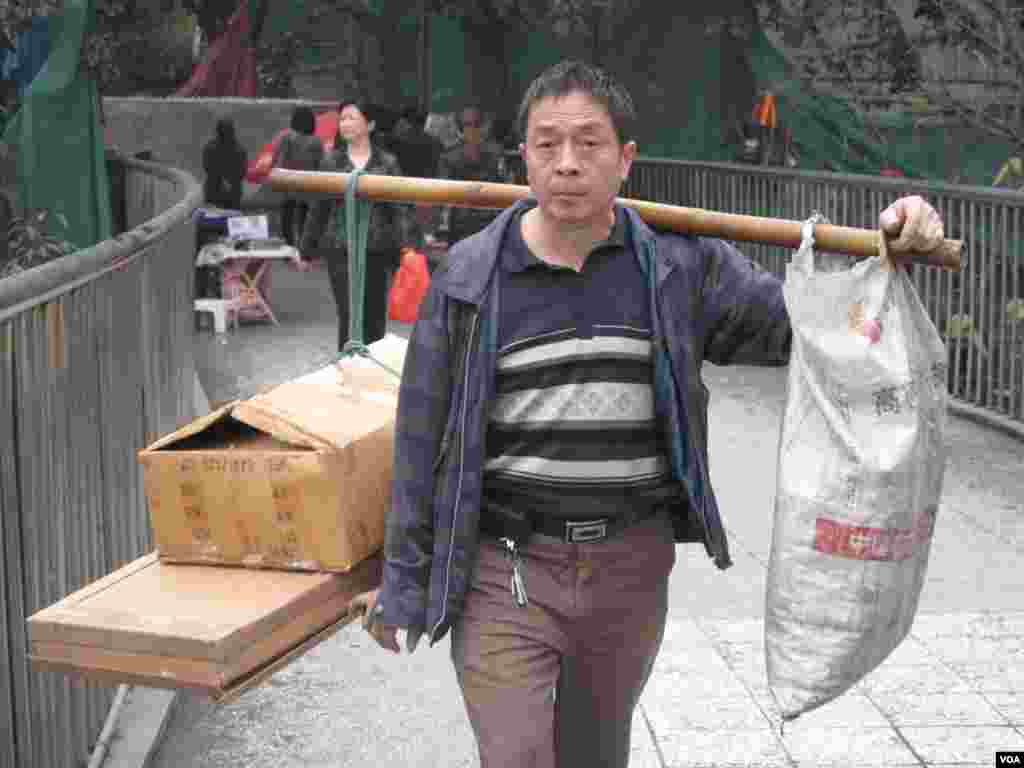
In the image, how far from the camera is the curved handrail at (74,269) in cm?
463

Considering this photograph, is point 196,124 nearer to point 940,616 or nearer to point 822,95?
point 822,95

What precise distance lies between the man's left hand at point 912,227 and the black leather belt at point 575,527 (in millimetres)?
760

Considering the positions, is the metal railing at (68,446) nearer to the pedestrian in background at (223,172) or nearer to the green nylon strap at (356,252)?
the green nylon strap at (356,252)

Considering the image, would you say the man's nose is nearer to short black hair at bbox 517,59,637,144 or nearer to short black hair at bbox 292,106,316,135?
short black hair at bbox 517,59,637,144

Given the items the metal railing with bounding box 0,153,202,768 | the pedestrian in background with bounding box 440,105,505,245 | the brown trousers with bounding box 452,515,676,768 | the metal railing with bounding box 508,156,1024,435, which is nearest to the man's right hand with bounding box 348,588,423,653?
the brown trousers with bounding box 452,515,676,768

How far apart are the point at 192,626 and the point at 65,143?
28.2 ft

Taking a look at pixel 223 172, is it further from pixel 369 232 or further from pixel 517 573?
pixel 517 573

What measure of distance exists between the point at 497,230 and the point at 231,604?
3.02 ft

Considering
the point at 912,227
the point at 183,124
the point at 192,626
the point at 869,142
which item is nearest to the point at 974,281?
the point at 869,142

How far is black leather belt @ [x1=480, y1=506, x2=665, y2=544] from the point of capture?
365cm

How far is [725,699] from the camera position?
5938mm

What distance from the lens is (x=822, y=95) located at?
15.3 m

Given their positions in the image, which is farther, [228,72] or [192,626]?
[228,72]

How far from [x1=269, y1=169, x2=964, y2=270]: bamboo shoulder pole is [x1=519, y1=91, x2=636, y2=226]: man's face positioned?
19 centimetres
